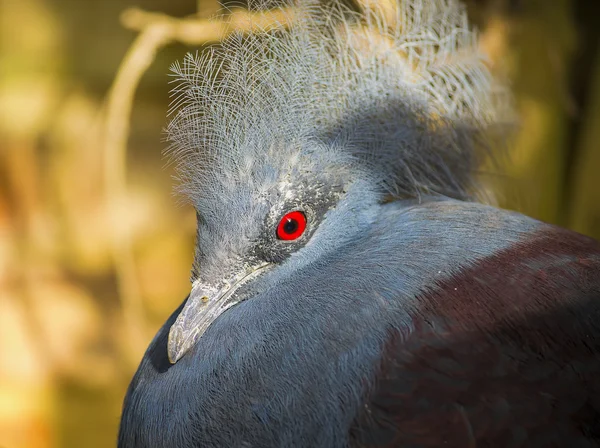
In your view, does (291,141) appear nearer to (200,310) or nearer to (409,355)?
(200,310)

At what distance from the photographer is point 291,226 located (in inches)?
59.3

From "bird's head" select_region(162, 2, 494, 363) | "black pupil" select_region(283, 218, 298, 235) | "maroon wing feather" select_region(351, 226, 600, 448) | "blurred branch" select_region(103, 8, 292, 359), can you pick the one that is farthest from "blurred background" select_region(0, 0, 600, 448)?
"maroon wing feather" select_region(351, 226, 600, 448)

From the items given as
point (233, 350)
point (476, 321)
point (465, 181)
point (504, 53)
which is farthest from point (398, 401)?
point (504, 53)

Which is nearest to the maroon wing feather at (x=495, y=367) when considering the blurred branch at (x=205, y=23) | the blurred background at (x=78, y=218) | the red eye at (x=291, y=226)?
the red eye at (x=291, y=226)

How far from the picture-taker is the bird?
123 centimetres

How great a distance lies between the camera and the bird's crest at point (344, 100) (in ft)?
4.96

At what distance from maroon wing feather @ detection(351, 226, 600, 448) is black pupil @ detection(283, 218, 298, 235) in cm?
35

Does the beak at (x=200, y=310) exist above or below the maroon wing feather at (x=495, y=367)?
above

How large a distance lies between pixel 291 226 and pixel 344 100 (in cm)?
35

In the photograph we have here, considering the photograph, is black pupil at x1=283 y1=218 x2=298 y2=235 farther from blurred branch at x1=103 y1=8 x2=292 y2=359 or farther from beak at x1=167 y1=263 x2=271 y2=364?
blurred branch at x1=103 y1=8 x2=292 y2=359

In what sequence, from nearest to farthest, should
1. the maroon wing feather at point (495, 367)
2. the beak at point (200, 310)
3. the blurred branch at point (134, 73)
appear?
the maroon wing feather at point (495, 367) < the beak at point (200, 310) < the blurred branch at point (134, 73)

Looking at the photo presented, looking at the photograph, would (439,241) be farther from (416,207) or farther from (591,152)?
(591,152)

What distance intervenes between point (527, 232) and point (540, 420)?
47cm

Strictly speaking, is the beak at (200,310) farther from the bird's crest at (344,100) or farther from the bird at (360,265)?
the bird's crest at (344,100)
